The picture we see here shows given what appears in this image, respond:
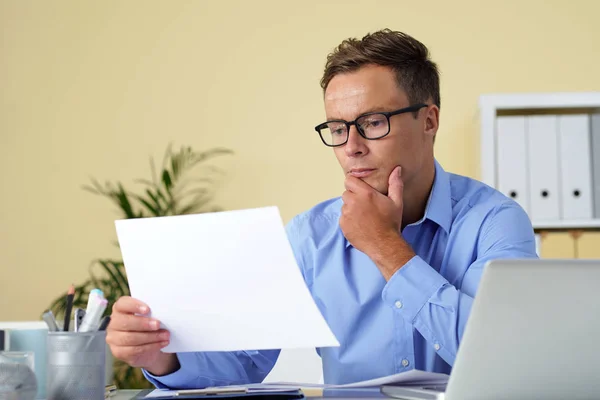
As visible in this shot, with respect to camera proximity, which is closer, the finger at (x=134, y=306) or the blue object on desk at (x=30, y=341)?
the finger at (x=134, y=306)

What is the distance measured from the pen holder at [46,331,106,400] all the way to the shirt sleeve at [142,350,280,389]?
6.5 inches

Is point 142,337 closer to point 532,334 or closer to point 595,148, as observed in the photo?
point 532,334

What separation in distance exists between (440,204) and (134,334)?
712mm

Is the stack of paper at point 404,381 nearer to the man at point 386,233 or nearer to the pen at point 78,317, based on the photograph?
the man at point 386,233

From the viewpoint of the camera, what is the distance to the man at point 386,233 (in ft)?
4.20

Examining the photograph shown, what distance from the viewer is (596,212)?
282 centimetres

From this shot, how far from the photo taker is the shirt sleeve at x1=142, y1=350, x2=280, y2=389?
1.25 meters

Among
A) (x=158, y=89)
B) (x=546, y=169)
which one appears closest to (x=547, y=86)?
(x=546, y=169)

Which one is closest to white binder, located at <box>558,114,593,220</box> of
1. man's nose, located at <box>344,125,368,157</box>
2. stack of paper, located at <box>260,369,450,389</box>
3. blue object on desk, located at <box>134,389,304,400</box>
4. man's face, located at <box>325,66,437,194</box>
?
man's face, located at <box>325,66,437,194</box>

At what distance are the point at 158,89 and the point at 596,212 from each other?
6.16 feet

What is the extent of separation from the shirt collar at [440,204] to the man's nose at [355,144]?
0.59 feet

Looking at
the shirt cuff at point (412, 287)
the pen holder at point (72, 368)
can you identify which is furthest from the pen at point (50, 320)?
the shirt cuff at point (412, 287)

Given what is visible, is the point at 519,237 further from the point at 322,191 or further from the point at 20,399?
the point at 322,191

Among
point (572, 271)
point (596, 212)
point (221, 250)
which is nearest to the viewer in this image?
point (572, 271)
